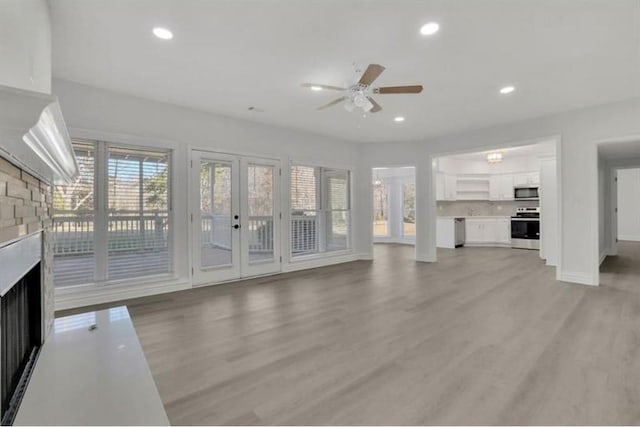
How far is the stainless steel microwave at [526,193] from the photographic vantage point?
27.5 feet

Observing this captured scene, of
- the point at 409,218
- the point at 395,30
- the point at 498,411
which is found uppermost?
the point at 395,30

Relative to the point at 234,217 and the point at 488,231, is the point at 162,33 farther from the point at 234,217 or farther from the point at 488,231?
the point at 488,231

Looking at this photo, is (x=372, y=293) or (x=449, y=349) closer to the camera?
(x=449, y=349)

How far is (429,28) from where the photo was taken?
8.40ft

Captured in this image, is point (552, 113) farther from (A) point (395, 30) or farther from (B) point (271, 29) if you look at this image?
(B) point (271, 29)

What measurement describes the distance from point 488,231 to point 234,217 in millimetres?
7575

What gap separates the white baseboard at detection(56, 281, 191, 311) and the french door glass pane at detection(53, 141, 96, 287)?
0.13 meters

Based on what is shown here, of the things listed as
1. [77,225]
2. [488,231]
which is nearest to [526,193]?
[488,231]

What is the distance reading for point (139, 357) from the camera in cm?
197

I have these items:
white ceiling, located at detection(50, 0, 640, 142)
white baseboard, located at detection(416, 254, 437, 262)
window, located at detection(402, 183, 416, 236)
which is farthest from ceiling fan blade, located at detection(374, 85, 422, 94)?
window, located at detection(402, 183, 416, 236)

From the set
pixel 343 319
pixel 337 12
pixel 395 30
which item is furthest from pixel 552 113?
pixel 343 319

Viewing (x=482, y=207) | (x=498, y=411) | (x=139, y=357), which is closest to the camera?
(x=498, y=411)

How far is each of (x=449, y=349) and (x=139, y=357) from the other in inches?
92.5

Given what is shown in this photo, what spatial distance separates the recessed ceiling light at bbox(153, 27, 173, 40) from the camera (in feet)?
8.45
